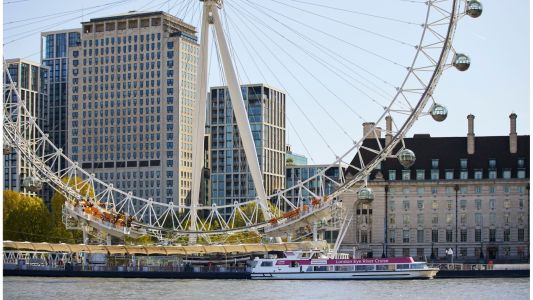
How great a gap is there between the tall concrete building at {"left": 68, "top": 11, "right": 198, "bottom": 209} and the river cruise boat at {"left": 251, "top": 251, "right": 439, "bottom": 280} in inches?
3708

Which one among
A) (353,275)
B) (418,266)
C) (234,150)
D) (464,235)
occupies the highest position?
(234,150)

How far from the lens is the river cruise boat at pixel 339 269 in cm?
8256

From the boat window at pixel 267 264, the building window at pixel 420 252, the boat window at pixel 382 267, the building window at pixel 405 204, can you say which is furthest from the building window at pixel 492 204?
the boat window at pixel 267 264

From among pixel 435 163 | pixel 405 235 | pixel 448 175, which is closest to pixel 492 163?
pixel 448 175

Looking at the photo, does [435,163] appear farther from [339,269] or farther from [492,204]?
[339,269]

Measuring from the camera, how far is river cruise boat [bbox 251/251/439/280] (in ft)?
271

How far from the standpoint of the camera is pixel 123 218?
84938mm

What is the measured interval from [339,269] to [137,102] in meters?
105

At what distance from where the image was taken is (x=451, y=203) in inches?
4579

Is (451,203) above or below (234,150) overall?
below

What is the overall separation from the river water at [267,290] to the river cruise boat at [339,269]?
11.4 ft

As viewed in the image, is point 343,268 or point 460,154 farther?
point 460,154

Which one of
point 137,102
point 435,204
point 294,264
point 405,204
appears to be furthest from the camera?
point 137,102

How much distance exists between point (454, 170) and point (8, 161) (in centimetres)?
8736
